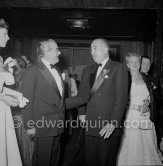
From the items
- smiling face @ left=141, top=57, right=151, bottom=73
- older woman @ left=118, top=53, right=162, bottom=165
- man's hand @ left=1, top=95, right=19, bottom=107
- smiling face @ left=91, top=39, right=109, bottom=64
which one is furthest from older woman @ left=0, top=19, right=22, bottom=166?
smiling face @ left=141, top=57, right=151, bottom=73

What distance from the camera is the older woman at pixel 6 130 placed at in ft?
8.34

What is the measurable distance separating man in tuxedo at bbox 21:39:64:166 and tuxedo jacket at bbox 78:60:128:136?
0.39m

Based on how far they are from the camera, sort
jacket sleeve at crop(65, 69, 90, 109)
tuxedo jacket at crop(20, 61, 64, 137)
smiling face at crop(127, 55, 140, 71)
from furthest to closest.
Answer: smiling face at crop(127, 55, 140, 71) → jacket sleeve at crop(65, 69, 90, 109) → tuxedo jacket at crop(20, 61, 64, 137)

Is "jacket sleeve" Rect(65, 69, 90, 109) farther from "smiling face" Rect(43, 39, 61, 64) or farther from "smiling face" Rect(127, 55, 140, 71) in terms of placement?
"smiling face" Rect(127, 55, 140, 71)

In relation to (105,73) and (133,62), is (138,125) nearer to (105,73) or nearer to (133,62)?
(133,62)

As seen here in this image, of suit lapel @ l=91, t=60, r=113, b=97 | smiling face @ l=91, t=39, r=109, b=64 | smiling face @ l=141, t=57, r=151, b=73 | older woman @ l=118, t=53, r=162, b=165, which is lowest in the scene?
older woman @ l=118, t=53, r=162, b=165

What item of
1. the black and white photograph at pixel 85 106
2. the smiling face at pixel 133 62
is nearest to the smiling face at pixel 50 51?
the black and white photograph at pixel 85 106

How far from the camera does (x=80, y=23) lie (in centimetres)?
796

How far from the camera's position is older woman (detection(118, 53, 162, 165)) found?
3430 mm

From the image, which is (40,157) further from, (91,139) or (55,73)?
(55,73)

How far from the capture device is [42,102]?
271cm

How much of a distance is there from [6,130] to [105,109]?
113 cm

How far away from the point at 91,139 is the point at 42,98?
759 mm

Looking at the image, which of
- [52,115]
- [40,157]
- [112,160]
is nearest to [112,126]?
[112,160]
